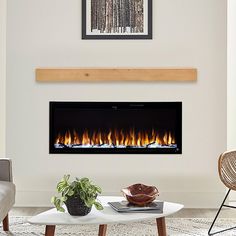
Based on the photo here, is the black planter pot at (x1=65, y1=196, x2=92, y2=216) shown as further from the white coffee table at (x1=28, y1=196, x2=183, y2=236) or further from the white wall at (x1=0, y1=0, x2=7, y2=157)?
the white wall at (x1=0, y1=0, x2=7, y2=157)

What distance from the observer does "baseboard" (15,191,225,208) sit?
5.80 m

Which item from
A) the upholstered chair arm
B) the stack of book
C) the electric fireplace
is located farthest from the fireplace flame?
the stack of book

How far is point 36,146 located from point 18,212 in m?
0.65

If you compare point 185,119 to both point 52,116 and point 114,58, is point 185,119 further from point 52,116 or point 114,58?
point 52,116

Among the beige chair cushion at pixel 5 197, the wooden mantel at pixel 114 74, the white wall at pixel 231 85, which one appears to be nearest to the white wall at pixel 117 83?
the wooden mantel at pixel 114 74

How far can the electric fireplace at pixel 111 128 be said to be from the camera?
5.70m

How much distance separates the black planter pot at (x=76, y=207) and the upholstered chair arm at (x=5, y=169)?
1.22 meters

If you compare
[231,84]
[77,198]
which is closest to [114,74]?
[231,84]

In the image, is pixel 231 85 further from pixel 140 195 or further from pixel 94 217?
pixel 94 217

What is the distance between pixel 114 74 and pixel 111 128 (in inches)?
20.7

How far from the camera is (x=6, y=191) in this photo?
4.12 metres

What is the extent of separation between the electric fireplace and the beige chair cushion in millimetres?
1406

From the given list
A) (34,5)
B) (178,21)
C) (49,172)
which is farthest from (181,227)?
Answer: (34,5)

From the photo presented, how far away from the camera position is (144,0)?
18.7 ft
